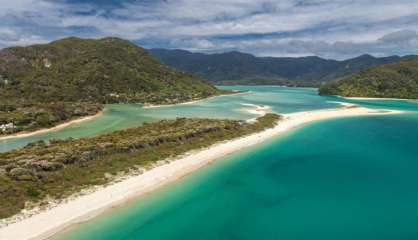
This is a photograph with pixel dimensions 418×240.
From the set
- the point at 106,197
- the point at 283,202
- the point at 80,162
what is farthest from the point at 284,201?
the point at 80,162

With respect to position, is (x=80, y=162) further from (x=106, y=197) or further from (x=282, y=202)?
(x=282, y=202)

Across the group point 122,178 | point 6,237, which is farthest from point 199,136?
point 6,237

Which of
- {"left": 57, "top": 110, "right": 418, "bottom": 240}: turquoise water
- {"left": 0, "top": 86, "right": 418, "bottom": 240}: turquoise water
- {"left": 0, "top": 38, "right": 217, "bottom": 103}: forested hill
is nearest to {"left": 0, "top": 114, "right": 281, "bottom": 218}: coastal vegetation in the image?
{"left": 0, "top": 86, "right": 418, "bottom": 240}: turquoise water

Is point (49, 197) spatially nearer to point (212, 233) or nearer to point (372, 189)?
point (212, 233)

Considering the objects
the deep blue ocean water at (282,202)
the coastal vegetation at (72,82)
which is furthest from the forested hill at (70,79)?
the deep blue ocean water at (282,202)

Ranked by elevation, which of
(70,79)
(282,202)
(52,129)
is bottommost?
(52,129)

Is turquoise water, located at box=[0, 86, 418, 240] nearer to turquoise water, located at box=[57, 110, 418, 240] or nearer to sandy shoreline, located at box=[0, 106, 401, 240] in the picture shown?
turquoise water, located at box=[57, 110, 418, 240]

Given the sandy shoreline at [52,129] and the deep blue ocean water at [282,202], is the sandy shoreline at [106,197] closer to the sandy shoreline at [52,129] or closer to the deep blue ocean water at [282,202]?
the deep blue ocean water at [282,202]
